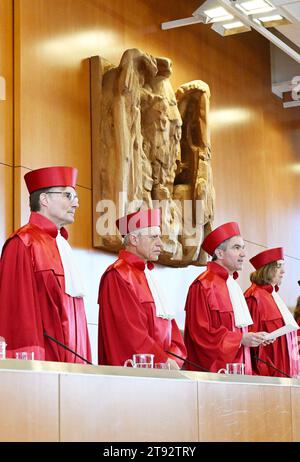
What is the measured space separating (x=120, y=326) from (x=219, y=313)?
50.2 inches

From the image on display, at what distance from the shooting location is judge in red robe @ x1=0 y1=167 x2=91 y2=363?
456 centimetres

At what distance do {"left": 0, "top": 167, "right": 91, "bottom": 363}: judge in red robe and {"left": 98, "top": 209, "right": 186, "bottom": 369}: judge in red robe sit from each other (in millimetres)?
478

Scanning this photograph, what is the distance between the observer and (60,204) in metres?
4.91

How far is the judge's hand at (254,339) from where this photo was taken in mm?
5938

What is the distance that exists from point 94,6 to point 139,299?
9.31ft

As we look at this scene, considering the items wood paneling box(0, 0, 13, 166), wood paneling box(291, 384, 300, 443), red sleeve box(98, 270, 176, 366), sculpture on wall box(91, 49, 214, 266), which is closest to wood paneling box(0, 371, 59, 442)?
red sleeve box(98, 270, 176, 366)

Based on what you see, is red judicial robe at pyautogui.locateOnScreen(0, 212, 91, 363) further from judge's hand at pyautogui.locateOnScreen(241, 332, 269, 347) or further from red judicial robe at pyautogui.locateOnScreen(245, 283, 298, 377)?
red judicial robe at pyautogui.locateOnScreen(245, 283, 298, 377)

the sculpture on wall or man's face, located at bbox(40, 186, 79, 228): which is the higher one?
the sculpture on wall

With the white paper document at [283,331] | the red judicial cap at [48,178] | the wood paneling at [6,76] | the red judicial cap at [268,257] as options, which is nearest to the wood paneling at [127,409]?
the white paper document at [283,331]

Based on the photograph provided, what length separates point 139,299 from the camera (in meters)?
5.68

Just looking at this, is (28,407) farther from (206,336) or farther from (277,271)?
(277,271)

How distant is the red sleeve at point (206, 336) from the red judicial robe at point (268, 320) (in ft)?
2.99

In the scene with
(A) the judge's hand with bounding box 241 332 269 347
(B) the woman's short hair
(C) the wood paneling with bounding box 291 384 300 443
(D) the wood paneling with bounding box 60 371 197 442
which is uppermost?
(B) the woman's short hair

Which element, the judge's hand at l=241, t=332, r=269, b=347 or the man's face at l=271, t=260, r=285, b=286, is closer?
the judge's hand at l=241, t=332, r=269, b=347
